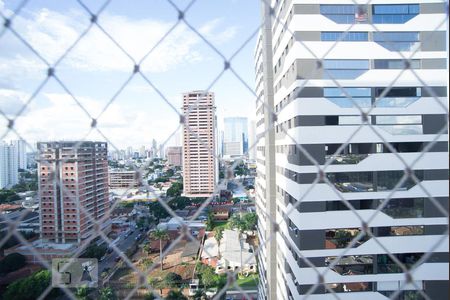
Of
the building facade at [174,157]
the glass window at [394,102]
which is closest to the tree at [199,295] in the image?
the glass window at [394,102]

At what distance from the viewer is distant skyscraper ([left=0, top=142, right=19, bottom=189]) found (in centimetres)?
1195

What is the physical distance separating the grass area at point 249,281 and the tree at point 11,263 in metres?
5.09

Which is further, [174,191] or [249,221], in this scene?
[174,191]

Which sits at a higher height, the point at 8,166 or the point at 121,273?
the point at 8,166

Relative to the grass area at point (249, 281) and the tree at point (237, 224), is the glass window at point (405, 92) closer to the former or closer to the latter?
the grass area at point (249, 281)

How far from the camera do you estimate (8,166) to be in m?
Result: 12.2

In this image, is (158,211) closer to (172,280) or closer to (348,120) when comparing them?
(172,280)

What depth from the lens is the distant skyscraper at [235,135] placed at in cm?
1886

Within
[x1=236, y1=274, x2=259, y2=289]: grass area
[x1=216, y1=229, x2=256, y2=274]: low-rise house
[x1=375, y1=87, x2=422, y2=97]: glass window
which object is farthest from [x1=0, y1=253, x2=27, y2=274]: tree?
[x1=375, y1=87, x2=422, y2=97]: glass window

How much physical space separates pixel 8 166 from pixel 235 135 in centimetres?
1242

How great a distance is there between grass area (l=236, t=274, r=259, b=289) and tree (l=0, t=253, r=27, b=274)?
5.09 meters

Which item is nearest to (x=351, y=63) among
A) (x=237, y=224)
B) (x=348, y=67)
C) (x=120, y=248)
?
(x=348, y=67)

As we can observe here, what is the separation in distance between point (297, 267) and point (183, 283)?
4.18 metres

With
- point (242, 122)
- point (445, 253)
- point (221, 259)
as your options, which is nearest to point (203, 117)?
point (221, 259)
